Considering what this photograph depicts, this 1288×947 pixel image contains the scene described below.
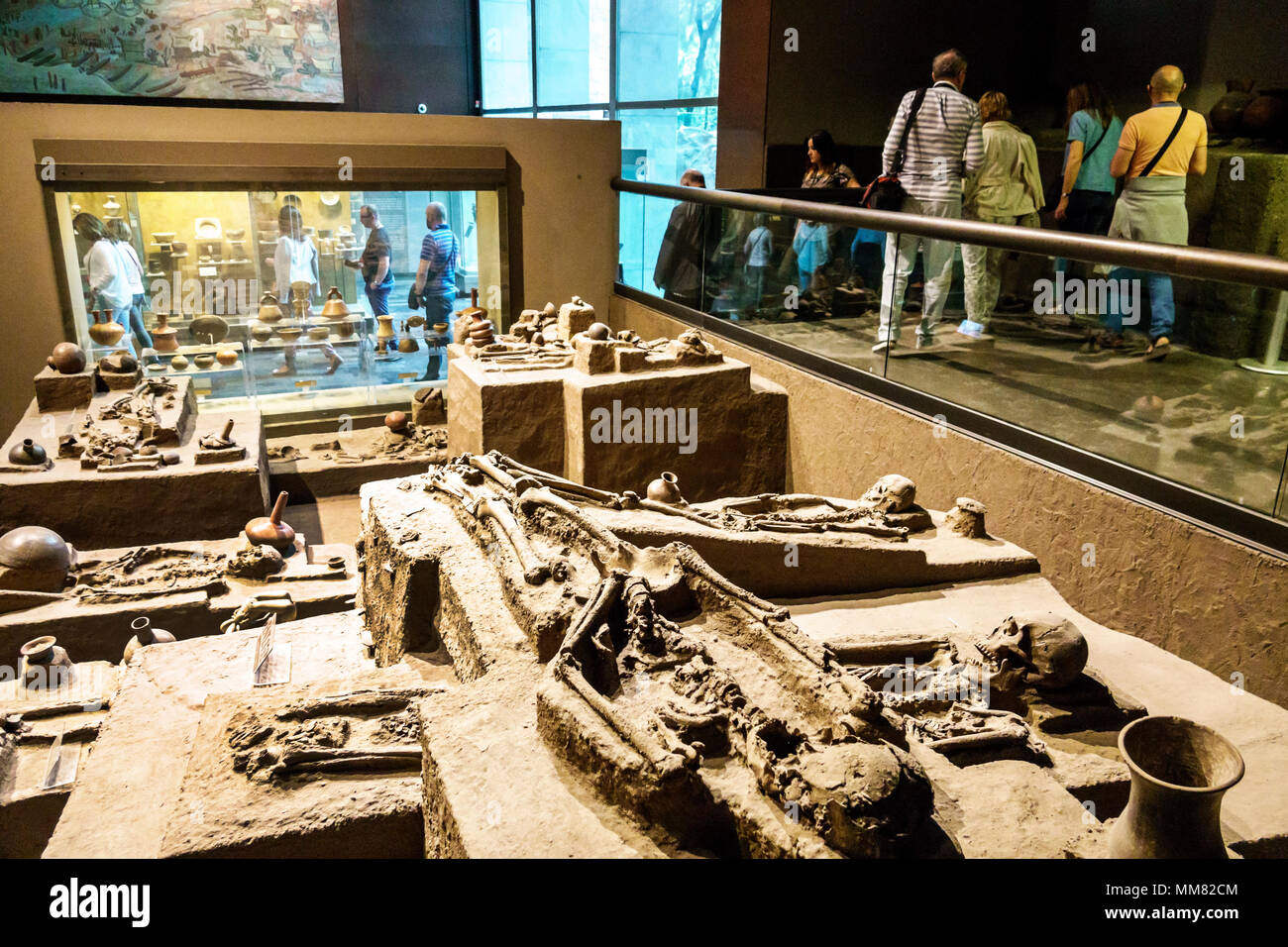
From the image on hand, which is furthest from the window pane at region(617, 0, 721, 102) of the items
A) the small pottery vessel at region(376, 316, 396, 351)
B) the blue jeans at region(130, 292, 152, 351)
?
the blue jeans at region(130, 292, 152, 351)

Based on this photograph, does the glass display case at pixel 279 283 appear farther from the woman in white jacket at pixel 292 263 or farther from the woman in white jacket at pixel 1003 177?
the woman in white jacket at pixel 1003 177

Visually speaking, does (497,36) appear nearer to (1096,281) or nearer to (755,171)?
(755,171)

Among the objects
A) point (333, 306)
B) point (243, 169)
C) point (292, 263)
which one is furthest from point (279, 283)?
point (243, 169)

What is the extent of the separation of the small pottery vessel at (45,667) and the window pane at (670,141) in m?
7.09

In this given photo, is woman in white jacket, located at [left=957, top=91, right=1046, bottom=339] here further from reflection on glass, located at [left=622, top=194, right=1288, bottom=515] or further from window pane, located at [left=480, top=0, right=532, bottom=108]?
window pane, located at [left=480, top=0, right=532, bottom=108]

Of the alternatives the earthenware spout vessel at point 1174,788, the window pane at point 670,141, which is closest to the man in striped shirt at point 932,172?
the earthenware spout vessel at point 1174,788

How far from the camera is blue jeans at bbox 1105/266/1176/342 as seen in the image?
4.45 m

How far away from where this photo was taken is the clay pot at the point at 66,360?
796 cm

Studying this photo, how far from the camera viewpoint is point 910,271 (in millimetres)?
5934

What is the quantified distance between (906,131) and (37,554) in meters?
6.12

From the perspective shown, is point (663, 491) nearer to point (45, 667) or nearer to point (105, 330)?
point (45, 667)

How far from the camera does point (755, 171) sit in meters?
9.68
